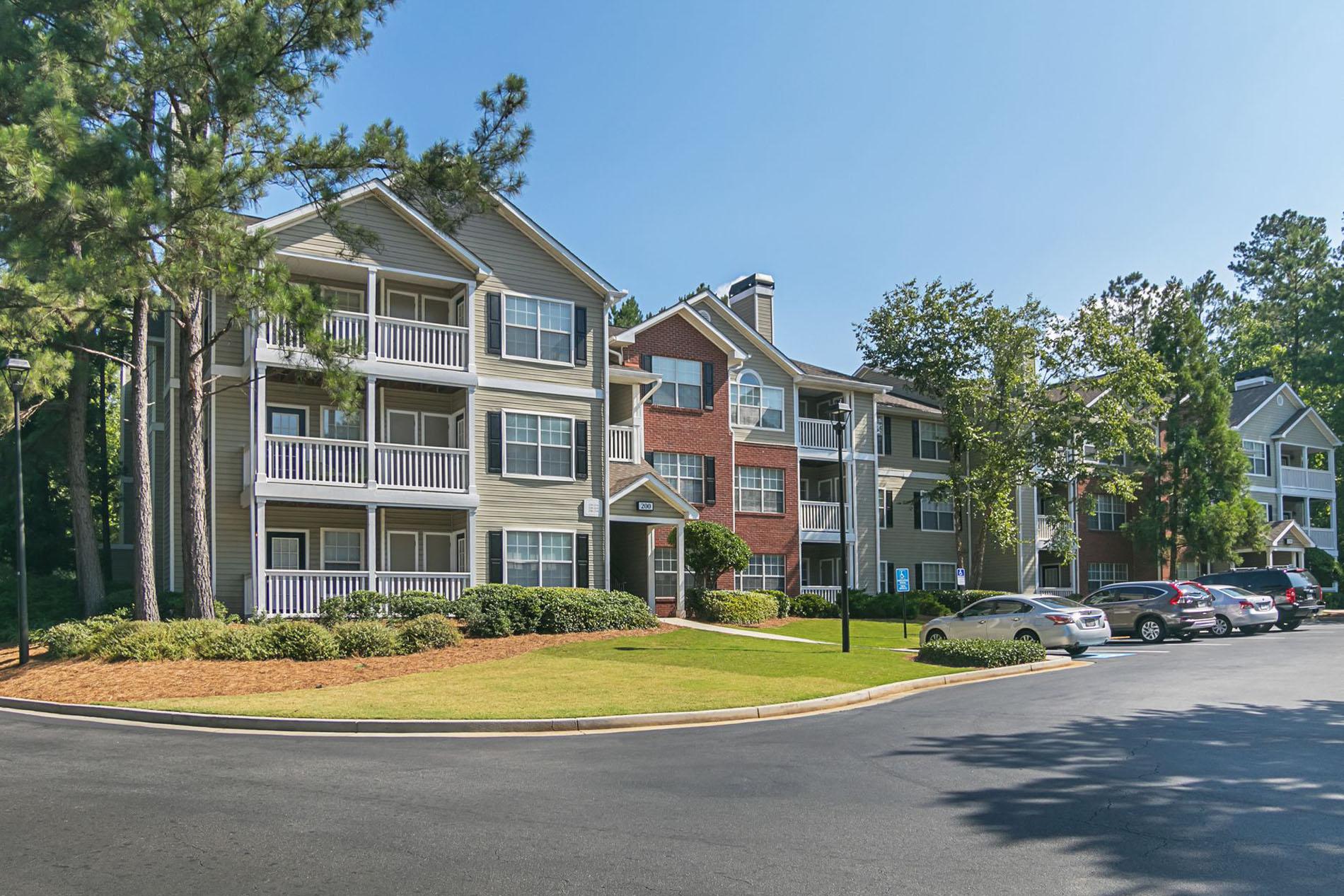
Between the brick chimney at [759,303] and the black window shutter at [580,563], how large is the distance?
46.9 ft

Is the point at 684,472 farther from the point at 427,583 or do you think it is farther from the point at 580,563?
the point at 427,583

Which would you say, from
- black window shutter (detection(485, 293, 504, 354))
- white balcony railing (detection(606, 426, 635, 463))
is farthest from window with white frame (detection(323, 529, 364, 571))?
white balcony railing (detection(606, 426, 635, 463))

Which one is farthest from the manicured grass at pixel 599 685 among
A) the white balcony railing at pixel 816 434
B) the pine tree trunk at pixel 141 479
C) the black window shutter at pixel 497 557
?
the white balcony railing at pixel 816 434

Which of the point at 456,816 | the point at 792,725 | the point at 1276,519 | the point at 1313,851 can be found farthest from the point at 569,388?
the point at 1276,519

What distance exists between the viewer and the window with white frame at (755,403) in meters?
37.8

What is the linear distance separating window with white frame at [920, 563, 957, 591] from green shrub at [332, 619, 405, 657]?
26.6 meters

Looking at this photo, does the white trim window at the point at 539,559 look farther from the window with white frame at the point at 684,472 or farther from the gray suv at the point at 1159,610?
the gray suv at the point at 1159,610

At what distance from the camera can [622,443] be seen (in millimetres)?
32938

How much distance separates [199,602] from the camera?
876 inches

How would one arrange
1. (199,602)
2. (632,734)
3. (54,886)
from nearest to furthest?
(54,886) → (632,734) → (199,602)

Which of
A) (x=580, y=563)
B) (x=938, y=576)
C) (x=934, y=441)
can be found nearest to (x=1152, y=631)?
(x=580, y=563)

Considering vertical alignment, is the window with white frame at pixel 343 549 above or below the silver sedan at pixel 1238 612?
above

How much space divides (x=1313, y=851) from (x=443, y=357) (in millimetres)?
23112

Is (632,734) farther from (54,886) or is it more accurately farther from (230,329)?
(230,329)
